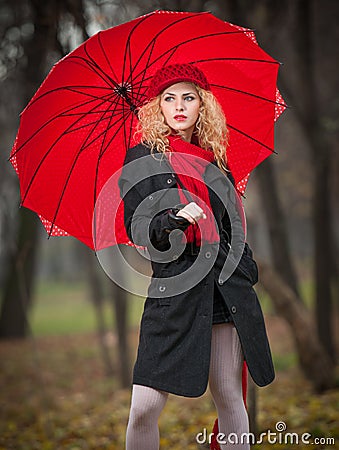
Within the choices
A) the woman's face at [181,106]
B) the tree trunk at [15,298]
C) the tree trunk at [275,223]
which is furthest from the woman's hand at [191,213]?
the tree trunk at [15,298]

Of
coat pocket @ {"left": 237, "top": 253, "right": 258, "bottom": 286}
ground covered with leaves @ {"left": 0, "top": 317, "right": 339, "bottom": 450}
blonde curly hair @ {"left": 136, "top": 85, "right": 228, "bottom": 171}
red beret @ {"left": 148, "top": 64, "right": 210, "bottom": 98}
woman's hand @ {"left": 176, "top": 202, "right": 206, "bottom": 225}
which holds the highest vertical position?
red beret @ {"left": 148, "top": 64, "right": 210, "bottom": 98}

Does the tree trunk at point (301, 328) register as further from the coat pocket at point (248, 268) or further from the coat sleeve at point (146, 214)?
the coat sleeve at point (146, 214)

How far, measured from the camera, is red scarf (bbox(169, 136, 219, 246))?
269 centimetres

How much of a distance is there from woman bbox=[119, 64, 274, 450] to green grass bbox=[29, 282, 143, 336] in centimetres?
1142

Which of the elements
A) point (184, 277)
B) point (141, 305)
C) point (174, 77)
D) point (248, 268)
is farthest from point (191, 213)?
point (141, 305)

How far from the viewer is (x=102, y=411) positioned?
7.29 metres

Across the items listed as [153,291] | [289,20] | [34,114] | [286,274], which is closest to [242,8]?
[289,20]

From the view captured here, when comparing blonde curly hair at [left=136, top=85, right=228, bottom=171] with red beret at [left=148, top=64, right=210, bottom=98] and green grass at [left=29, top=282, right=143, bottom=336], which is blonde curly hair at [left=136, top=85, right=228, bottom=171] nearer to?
red beret at [left=148, top=64, right=210, bottom=98]

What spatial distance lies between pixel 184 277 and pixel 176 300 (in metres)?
0.11

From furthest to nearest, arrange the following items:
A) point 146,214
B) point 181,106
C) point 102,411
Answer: point 102,411
point 181,106
point 146,214

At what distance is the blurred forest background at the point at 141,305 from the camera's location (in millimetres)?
5820

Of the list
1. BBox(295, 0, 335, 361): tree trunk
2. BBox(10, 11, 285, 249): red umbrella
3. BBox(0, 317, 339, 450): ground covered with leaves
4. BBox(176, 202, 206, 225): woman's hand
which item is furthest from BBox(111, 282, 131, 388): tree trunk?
BBox(176, 202, 206, 225): woman's hand

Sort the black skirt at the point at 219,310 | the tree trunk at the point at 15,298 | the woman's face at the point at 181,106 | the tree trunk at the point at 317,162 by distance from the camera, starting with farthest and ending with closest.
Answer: the tree trunk at the point at 15,298 < the tree trunk at the point at 317,162 < the woman's face at the point at 181,106 < the black skirt at the point at 219,310

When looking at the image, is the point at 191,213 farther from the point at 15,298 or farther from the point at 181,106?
the point at 15,298
